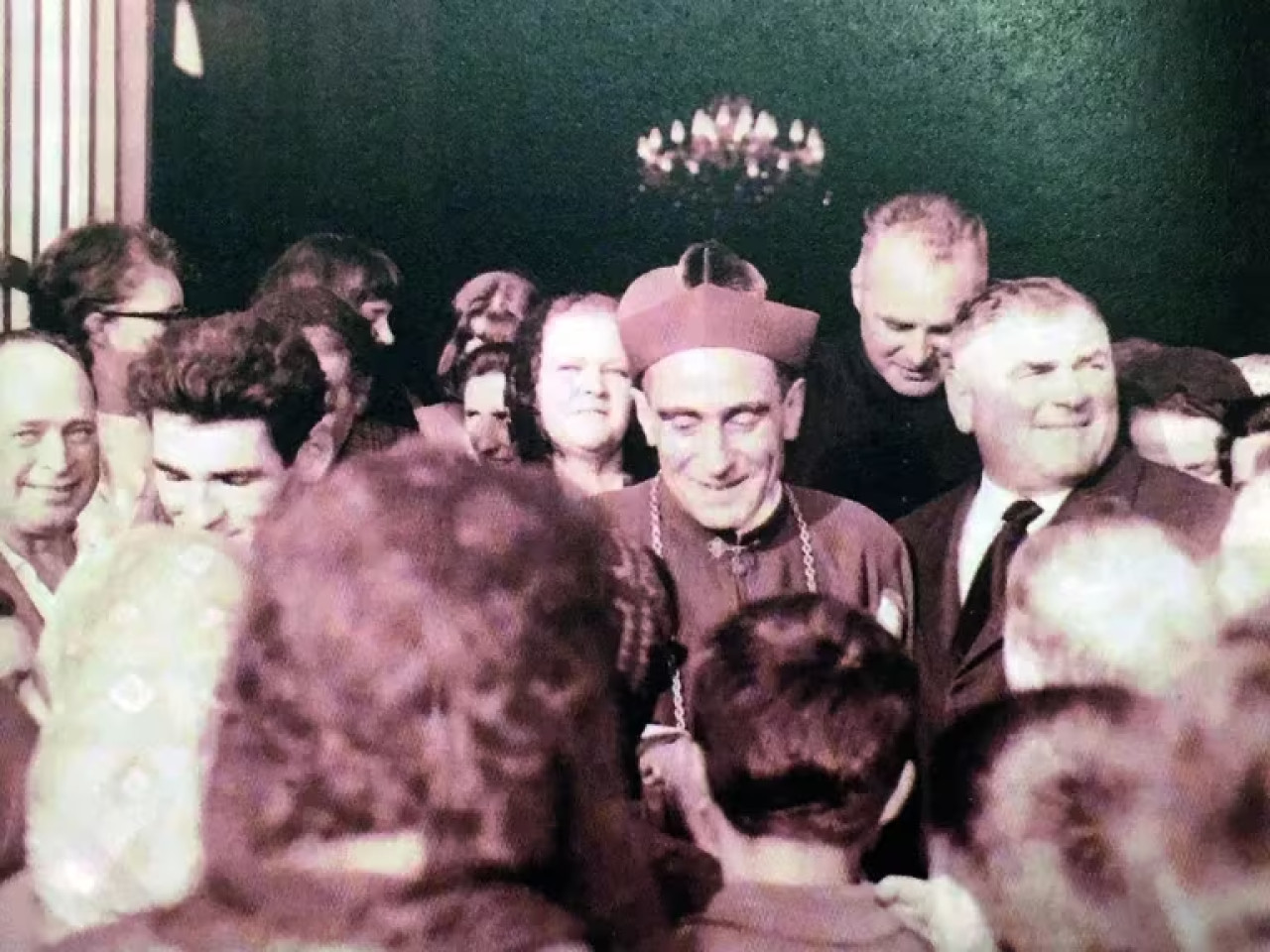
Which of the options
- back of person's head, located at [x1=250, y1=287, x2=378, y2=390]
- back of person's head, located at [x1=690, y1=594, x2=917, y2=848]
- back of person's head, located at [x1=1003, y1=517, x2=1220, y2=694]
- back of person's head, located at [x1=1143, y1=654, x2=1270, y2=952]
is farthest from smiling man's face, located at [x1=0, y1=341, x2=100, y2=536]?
back of person's head, located at [x1=1143, y1=654, x2=1270, y2=952]

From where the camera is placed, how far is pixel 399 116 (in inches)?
71.6

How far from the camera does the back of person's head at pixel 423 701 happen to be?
5.21 feet

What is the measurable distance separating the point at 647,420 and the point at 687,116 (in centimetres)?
40

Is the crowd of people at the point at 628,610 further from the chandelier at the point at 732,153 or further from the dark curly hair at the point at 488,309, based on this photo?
the chandelier at the point at 732,153

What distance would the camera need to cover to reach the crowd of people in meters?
1.59

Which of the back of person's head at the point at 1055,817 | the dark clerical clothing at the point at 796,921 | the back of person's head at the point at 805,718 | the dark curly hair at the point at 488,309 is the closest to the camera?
the dark clerical clothing at the point at 796,921

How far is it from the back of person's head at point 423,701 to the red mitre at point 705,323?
288 mm

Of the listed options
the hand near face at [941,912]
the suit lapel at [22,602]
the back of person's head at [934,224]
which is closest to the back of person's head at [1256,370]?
the back of person's head at [934,224]

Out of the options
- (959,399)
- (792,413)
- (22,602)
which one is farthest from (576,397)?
(22,602)

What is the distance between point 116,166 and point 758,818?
117 centimetres

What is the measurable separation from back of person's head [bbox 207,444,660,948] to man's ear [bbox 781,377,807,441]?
1.08 ft

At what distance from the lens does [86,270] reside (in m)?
1.83

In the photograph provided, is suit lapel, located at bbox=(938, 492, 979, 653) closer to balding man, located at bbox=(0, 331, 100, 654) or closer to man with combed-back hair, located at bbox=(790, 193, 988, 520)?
man with combed-back hair, located at bbox=(790, 193, 988, 520)

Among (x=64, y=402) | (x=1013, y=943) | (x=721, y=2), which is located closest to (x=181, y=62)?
(x=64, y=402)
